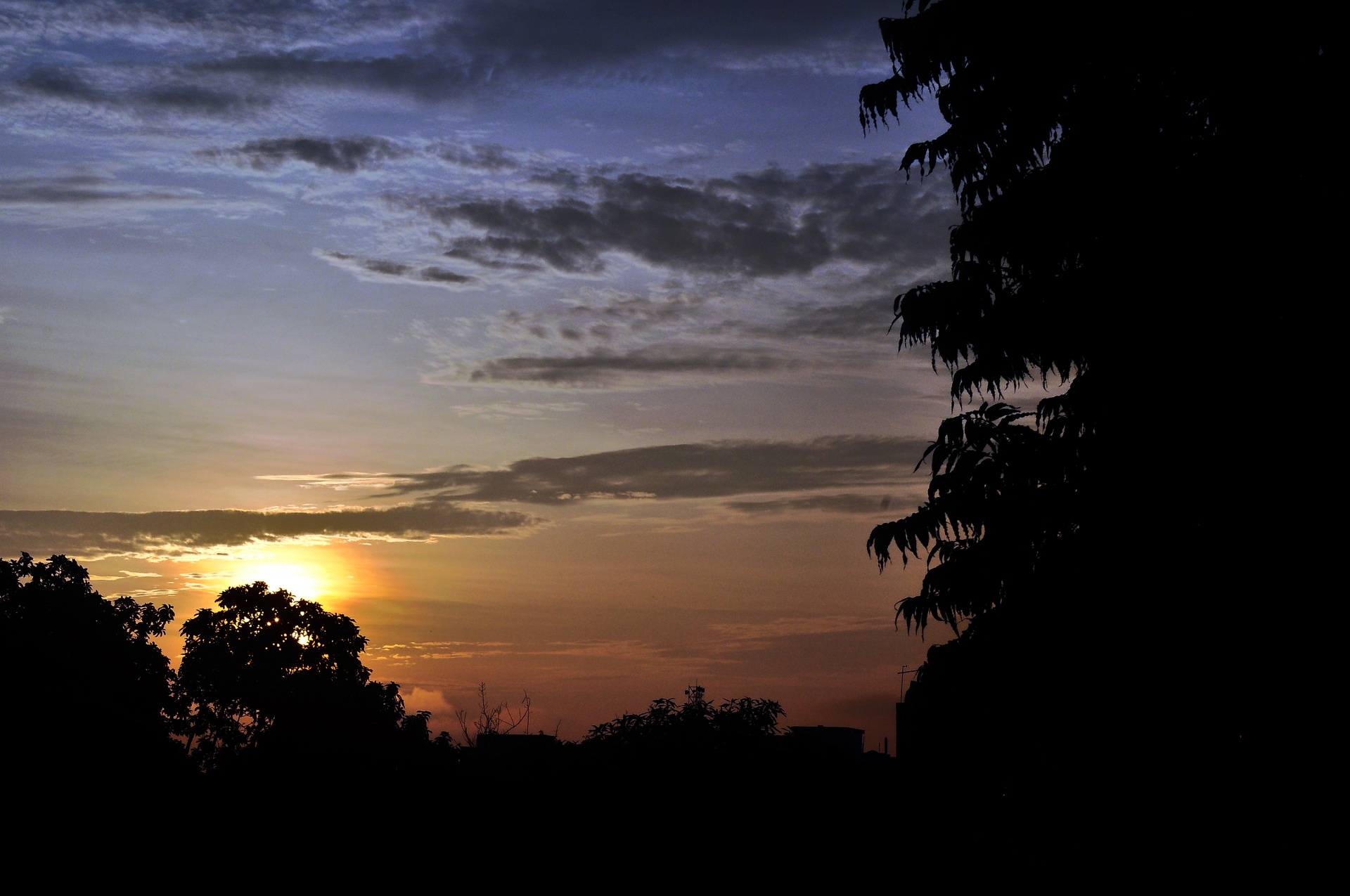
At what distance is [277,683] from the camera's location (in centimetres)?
5431

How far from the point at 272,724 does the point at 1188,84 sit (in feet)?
171

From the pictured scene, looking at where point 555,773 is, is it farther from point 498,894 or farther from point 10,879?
point 10,879

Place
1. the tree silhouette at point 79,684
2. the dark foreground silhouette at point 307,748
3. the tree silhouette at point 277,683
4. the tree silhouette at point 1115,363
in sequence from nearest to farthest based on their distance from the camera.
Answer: the tree silhouette at point 1115,363
the dark foreground silhouette at point 307,748
the tree silhouette at point 79,684
the tree silhouette at point 277,683

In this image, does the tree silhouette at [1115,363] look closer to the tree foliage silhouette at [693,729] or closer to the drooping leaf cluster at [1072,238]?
the drooping leaf cluster at [1072,238]

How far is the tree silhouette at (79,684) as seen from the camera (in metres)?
34.2

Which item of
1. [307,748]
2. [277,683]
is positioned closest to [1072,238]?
[307,748]

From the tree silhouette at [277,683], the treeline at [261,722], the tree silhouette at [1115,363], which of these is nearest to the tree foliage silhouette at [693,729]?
the treeline at [261,722]

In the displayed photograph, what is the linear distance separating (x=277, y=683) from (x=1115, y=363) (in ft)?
165

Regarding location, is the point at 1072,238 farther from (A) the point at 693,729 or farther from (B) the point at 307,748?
(B) the point at 307,748

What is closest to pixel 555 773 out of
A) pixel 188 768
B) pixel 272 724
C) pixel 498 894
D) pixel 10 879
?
pixel 498 894

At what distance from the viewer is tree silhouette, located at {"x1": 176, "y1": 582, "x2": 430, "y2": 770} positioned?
5353cm

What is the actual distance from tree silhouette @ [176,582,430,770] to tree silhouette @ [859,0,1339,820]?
42.6 metres

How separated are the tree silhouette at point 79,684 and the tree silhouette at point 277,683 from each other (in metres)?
2.49

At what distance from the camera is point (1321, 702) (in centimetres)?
1030
